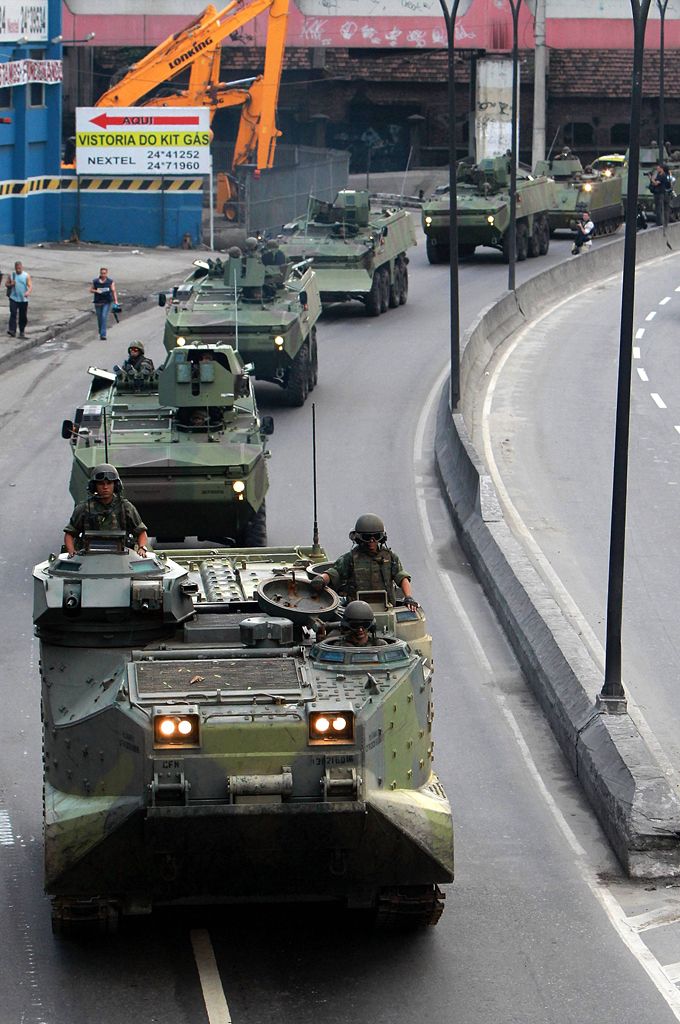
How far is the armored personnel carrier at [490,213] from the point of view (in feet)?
151

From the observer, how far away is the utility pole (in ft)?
218

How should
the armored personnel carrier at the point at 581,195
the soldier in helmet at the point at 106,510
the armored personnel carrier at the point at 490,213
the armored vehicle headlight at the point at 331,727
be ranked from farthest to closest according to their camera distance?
the armored personnel carrier at the point at 581,195, the armored personnel carrier at the point at 490,213, the soldier in helmet at the point at 106,510, the armored vehicle headlight at the point at 331,727

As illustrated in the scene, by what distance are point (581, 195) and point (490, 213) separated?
24.0 ft

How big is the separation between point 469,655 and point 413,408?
12.9 meters

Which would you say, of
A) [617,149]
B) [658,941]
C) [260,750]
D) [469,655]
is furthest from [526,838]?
[617,149]

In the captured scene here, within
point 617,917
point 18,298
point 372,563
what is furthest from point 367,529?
point 18,298

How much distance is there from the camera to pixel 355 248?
38312 mm

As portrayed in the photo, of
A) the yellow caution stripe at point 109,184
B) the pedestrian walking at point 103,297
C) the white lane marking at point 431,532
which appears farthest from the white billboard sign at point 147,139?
the white lane marking at point 431,532

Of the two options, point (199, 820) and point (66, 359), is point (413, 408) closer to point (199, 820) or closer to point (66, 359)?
point (66, 359)

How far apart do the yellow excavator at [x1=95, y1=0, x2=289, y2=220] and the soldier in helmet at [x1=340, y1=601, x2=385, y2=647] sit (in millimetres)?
43204

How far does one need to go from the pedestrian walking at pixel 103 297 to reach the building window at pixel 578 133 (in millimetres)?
40269

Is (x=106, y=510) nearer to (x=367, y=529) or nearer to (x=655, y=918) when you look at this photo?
(x=367, y=529)

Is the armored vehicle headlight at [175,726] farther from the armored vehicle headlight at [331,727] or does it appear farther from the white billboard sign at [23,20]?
the white billboard sign at [23,20]

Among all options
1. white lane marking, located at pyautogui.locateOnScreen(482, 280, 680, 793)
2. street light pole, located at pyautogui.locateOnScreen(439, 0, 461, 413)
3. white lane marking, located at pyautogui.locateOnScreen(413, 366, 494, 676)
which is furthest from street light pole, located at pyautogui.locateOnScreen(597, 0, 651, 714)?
street light pole, located at pyautogui.locateOnScreen(439, 0, 461, 413)
